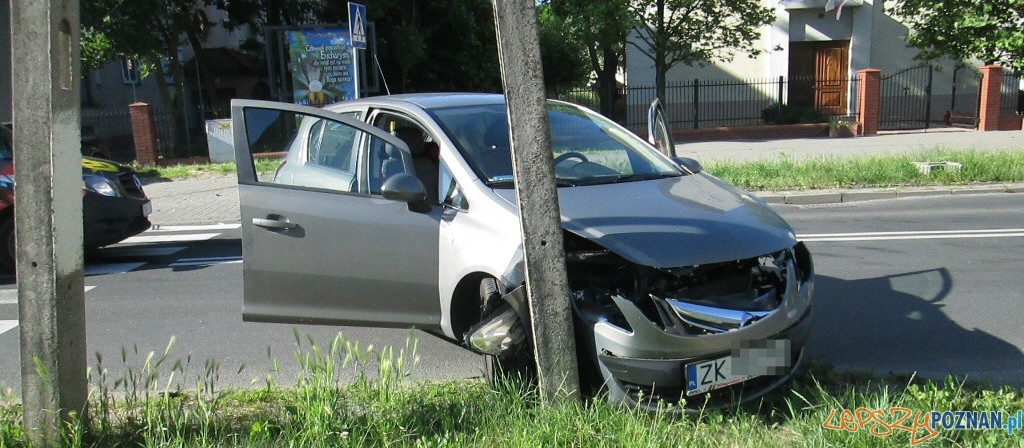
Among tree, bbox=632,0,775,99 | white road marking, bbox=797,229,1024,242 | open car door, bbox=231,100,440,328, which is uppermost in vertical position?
tree, bbox=632,0,775,99

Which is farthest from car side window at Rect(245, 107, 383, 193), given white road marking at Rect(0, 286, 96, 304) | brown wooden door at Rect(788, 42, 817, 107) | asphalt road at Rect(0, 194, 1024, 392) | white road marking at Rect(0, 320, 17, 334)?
brown wooden door at Rect(788, 42, 817, 107)

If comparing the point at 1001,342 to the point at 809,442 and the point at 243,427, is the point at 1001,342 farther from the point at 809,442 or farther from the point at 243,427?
the point at 243,427

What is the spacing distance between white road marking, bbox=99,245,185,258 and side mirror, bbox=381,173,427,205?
233 inches

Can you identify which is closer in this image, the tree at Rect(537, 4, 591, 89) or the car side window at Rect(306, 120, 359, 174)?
the car side window at Rect(306, 120, 359, 174)

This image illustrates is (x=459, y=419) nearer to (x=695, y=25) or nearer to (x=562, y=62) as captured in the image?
(x=695, y=25)

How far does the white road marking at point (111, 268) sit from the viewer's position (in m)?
8.20

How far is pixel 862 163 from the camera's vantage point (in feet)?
43.0

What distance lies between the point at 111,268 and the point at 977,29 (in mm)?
15467

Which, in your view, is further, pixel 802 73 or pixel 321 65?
pixel 802 73

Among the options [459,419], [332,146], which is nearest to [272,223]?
[332,146]

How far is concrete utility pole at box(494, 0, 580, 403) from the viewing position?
3.28m

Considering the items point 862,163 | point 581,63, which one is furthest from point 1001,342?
point 581,63

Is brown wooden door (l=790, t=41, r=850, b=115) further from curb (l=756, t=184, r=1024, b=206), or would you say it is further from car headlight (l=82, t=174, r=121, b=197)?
car headlight (l=82, t=174, r=121, b=197)

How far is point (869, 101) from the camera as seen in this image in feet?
68.8
